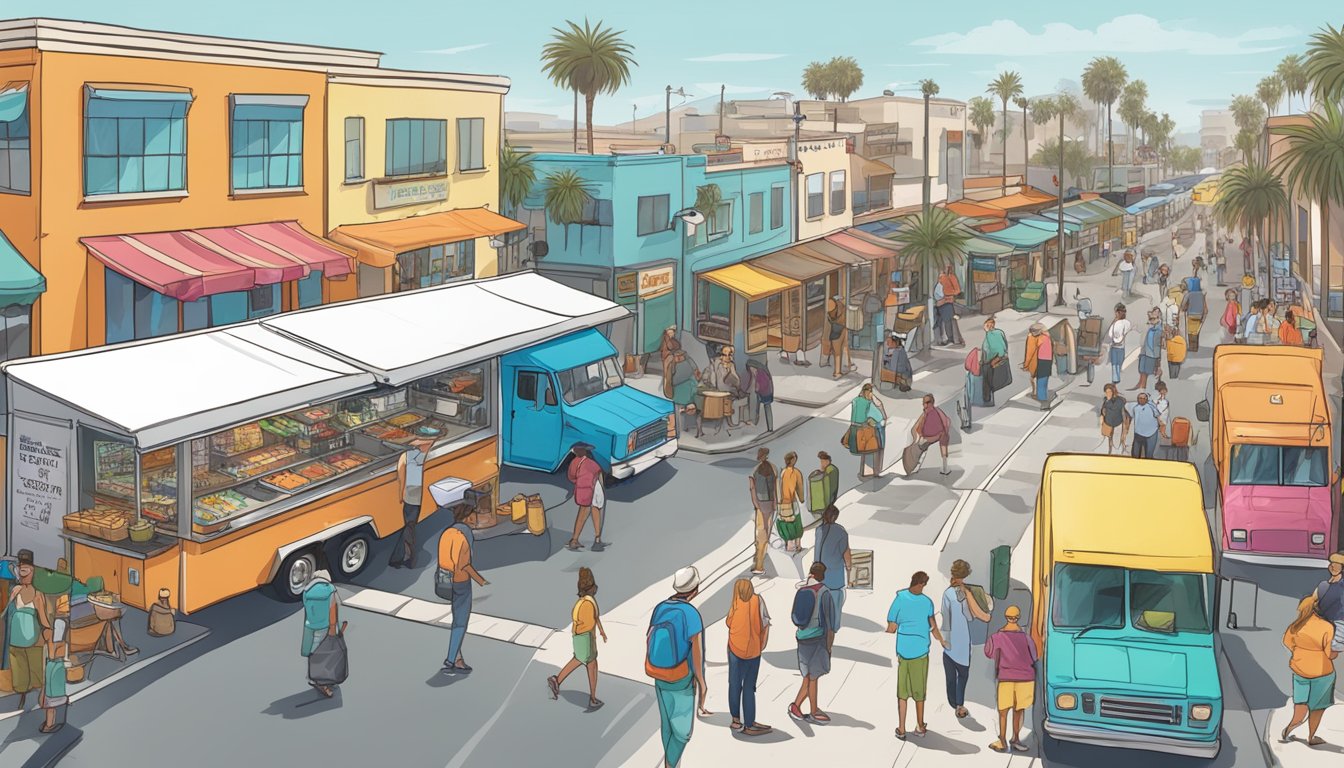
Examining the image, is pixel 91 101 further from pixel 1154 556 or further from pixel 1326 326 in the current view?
pixel 1326 326

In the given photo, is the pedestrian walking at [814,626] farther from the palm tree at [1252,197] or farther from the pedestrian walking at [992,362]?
the palm tree at [1252,197]

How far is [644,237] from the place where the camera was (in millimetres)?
34375

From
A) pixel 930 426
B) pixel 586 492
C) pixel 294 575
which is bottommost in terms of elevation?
pixel 294 575

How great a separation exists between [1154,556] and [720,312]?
83.7 ft

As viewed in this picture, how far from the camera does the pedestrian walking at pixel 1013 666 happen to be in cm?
1236

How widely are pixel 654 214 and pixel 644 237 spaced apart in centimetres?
83

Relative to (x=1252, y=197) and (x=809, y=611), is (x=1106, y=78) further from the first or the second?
(x=809, y=611)

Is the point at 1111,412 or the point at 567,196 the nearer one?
the point at 1111,412

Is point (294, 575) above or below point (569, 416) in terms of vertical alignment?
below

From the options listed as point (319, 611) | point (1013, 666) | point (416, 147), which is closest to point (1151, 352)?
point (416, 147)

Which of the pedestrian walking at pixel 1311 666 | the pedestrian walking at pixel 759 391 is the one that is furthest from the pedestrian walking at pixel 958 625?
the pedestrian walking at pixel 759 391

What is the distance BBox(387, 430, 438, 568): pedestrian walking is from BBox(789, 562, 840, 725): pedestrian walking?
7.00 meters

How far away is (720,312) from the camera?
38125 millimetres

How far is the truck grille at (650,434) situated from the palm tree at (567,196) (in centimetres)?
1163
